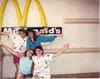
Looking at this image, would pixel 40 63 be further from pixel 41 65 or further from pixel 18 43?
pixel 18 43

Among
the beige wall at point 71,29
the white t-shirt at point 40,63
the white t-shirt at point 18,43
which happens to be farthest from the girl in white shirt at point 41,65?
A: the beige wall at point 71,29

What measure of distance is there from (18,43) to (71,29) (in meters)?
1.37

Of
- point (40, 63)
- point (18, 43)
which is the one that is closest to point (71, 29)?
point (18, 43)

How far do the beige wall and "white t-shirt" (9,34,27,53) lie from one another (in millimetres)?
419

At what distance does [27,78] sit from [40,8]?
2090 mm

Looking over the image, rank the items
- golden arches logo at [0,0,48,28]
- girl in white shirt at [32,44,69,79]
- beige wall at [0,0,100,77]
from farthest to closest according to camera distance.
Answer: beige wall at [0,0,100,77] < golden arches logo at [0,0,48,28] < girl in white shirt at [32,44,69,79]

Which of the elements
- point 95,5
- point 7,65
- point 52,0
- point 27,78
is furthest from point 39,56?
point 95,5

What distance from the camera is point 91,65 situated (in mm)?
6609

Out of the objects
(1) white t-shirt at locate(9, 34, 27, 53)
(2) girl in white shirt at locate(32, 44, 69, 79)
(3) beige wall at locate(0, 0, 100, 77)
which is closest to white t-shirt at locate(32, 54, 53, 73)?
(2) girl in white shirt at locate(32, 44, 69, 79)

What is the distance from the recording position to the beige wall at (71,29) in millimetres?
6406

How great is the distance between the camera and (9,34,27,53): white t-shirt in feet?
19.4

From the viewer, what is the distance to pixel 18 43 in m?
5.96

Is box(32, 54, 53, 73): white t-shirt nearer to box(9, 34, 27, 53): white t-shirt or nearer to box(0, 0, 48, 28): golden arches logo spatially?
box(9, 34, 27, 53): white t-shirt

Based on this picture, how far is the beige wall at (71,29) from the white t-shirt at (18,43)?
0.42 metres
